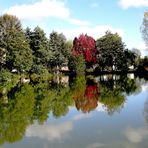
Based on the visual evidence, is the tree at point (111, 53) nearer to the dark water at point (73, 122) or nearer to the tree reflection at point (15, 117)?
the dark water at point (73, 122)

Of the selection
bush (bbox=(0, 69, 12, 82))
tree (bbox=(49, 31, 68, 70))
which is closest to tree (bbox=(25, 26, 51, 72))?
tree (bbox=(49, 31, 68, 70))

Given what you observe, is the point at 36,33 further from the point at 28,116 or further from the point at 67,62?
the point at 28,116

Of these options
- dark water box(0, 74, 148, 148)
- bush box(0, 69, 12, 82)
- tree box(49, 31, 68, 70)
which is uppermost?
tree box(49, 31, 68, 70)

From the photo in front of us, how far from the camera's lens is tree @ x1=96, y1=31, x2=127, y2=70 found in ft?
326

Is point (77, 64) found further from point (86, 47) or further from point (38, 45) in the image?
point (38, 45)

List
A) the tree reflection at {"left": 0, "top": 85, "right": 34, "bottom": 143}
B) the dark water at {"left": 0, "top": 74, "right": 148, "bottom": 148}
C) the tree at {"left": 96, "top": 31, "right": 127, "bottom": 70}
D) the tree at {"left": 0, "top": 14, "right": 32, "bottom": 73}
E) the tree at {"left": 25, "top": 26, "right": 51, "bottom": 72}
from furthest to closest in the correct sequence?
the tree at {"left": 96, "top": 31, "right": 127, "bottom": 70}, the tree at {"left": 25, "top": 26, "right": 51, "bottom": 72}, the tree at {"left": 0, "top": 14, "right": 32, "bottom": 73}, the tree reflection at {"left": 0, "top": 85, "right": 34, "bottom": 143}, the dark water at {"left": 0, "top": 74, "right": 148, "bottom": 148}

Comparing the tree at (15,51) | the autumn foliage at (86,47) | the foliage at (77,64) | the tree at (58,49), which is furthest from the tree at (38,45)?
the autumn foliage at (86,47)

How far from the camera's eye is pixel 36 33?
7881 cm

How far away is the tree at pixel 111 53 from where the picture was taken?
9925cm

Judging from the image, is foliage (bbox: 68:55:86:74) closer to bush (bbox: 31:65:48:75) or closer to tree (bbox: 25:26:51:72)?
tree (bbox: 25:26:51:72)

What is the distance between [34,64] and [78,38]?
34697mm

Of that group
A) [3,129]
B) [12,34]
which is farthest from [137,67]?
[3,129]

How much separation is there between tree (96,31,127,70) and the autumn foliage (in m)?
1.73

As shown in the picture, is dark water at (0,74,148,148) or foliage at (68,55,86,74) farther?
foliage at (68,55,86,74)
